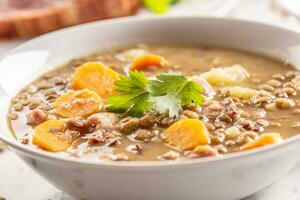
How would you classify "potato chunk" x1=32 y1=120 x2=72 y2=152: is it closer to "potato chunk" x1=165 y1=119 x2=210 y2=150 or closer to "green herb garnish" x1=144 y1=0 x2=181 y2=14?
"potato chunk" x1=165 y1=119 x2=210 y2=150

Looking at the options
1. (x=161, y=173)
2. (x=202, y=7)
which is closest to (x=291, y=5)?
(x=202, y=7)

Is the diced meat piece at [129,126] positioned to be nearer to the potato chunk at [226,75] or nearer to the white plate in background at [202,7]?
the potato chunk at [226,75]

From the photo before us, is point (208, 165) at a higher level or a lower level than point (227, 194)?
higher

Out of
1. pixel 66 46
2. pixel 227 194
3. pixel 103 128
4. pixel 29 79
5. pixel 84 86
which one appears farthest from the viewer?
pixel 66 46

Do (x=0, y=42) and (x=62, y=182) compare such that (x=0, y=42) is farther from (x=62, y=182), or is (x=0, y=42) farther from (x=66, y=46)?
(x=62, y=182)

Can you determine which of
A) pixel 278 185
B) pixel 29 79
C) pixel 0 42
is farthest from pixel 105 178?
pixel 0 42

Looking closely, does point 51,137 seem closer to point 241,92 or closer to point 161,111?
point 161,111

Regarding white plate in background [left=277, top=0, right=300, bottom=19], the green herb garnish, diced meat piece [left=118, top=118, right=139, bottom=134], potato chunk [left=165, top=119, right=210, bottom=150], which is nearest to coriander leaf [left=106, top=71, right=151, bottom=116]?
diced meat piece [left=118, top=118, right=139, bottom=134]
